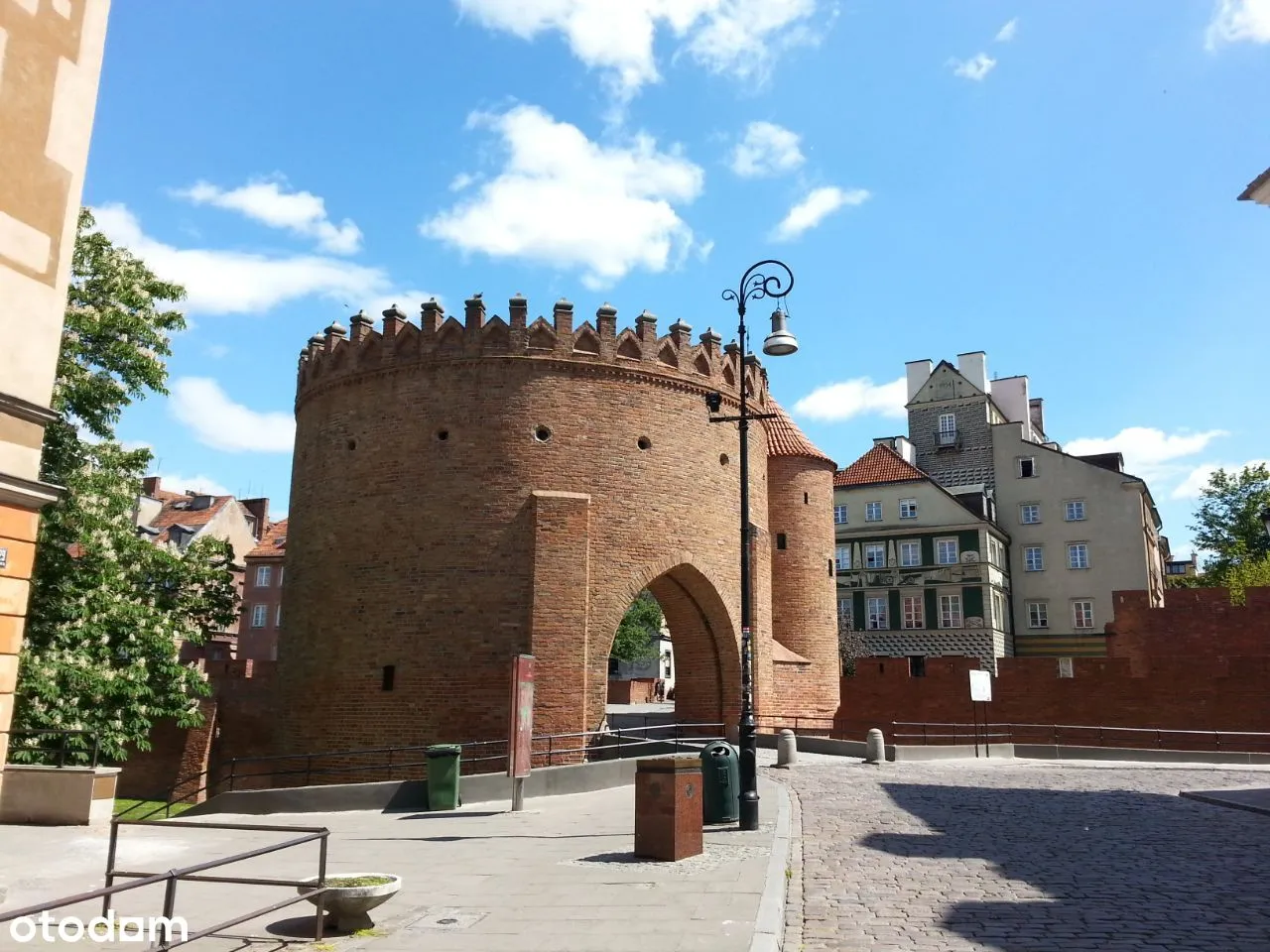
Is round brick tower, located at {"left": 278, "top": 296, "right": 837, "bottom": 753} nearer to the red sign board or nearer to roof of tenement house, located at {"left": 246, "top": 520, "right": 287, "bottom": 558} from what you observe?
the red sign board

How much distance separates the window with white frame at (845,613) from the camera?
143 ft

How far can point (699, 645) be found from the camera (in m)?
22.8

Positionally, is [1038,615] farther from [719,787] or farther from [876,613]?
[719,787]

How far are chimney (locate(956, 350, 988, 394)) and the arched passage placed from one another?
29.5 m

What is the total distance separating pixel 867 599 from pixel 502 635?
28.3m

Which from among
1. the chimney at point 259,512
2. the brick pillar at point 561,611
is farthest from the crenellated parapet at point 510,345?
the chimney at point 259,512

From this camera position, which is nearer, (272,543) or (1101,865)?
(1101,865)

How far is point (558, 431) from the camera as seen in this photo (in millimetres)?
20203

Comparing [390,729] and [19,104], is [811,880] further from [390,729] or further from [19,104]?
[390,729]

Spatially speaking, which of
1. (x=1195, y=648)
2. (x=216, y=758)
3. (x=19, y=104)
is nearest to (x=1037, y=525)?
(x=1195, y=648)

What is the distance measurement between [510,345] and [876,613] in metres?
28.4

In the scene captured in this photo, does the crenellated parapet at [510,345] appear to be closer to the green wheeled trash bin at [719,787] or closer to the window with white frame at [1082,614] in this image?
the green wheeled trash bin at [719,787]

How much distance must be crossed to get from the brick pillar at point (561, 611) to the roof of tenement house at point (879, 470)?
87.0ft

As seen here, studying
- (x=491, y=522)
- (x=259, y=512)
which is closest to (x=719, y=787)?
(x=491, y=522)
